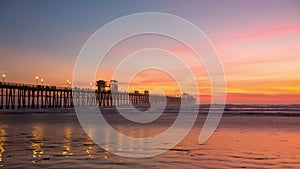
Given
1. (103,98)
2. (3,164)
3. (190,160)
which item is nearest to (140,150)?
(190,160)

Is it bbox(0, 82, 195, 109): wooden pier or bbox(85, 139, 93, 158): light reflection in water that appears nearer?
bbox(85, 139, 93, 158): light reflection in water

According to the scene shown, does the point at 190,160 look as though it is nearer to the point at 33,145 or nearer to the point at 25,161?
the point at 25,161

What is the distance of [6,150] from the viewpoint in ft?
38.5

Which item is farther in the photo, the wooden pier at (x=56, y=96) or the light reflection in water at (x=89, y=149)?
the wooden pier at (x=56, y=96)

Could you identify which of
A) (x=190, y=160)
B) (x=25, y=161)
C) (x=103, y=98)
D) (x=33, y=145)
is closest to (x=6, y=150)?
(x=33, y=145)

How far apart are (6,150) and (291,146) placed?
10.0 m

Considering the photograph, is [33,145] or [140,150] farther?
[33,145]

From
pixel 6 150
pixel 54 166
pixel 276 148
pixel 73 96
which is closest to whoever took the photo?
pixel 54 166

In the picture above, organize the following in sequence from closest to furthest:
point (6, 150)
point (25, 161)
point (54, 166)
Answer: point (54, 166), point (25, 161), point (6, 150)

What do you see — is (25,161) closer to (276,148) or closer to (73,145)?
(73,145)

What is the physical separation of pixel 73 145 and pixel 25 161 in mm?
3517

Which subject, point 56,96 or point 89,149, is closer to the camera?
point 89,149

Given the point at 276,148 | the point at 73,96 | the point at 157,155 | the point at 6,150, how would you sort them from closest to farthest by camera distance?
the point at 157,155
the point at 6,150
the point at 276,148
the point at 73,96

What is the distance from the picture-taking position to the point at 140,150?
12.1m
